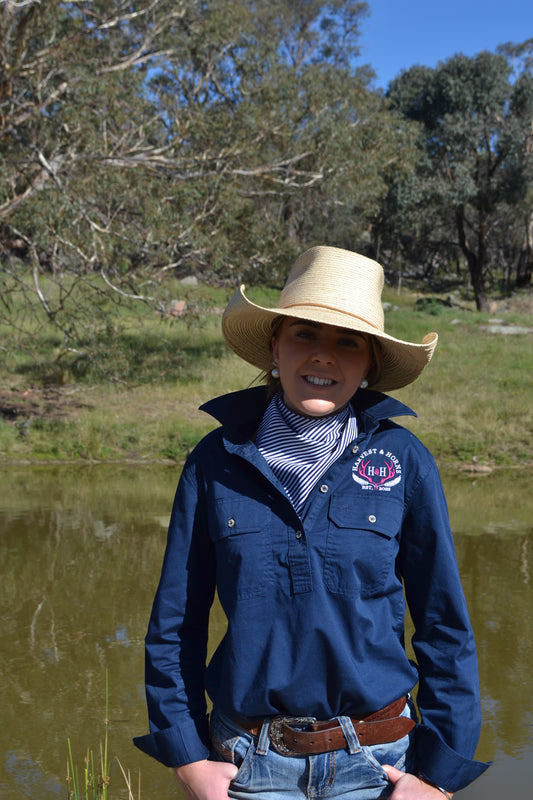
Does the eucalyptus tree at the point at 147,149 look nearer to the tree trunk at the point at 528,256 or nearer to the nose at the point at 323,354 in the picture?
the nose at the point at 323,354

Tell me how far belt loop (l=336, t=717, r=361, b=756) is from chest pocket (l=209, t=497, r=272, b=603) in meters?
0.28

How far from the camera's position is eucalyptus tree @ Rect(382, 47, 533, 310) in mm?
22672

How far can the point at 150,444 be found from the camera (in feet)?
33.5

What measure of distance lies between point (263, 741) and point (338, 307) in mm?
894

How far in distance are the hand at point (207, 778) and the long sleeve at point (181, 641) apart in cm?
2

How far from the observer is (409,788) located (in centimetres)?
164

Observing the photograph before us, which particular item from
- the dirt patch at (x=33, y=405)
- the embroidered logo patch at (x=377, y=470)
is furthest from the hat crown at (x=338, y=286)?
the dirt patch at (x=33, y=405)

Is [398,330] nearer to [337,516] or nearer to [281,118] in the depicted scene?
[281,118]

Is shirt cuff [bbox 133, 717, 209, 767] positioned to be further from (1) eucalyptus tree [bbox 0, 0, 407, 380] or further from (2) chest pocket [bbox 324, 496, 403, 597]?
(1) eucalyptus tree [bbox 0, 0, 407, 380]

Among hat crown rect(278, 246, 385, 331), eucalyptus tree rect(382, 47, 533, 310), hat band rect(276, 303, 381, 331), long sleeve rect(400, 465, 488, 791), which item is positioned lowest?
long sleeve rect(400, 465, 488, 791)

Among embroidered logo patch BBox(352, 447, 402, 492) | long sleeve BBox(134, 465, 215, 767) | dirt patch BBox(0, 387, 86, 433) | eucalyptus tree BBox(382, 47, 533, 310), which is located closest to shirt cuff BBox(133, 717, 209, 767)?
long sleeve BBox(134, 465, 215, 767)

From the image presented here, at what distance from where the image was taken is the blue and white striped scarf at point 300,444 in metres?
1.77

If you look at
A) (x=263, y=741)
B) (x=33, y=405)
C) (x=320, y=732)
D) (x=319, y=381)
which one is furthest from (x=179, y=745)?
(x=33, y=405)

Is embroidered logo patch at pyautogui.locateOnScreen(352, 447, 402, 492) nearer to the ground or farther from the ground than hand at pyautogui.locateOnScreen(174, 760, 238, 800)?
farther from the ground
